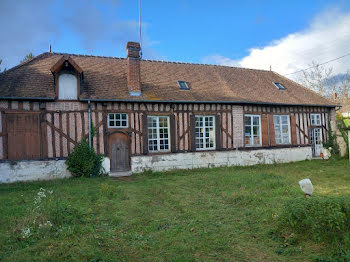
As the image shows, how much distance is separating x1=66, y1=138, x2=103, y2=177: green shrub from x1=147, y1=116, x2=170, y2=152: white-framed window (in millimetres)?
2714

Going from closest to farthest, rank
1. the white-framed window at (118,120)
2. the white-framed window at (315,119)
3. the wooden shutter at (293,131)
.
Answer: the white-framed window at (118,120) < the wooden shutter at (293,131) < the white-framed window at (315,119)

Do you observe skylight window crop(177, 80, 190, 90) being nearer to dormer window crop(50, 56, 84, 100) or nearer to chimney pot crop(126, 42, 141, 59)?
chimney pot crop(126, 42, 141, 59)

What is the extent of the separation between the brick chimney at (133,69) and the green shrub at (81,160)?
321 centimetres

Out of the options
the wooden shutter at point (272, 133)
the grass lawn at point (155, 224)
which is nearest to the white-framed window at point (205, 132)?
the wooden shutter at point (272, 133)

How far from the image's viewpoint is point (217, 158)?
1335 centimetres

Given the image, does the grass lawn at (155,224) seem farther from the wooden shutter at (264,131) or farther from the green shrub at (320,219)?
the wooden shutter at (264,131)

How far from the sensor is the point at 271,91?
16219 millimetres

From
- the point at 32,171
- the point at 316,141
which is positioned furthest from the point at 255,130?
the point at 32,171

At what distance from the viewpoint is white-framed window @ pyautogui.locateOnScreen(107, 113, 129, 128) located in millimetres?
11812

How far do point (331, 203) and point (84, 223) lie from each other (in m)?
4.36

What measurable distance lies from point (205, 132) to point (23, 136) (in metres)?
7.99

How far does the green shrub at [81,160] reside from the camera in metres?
10.8

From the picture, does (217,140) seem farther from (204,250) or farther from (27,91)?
(204,250)

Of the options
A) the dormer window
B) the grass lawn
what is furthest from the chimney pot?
the grass lawn
